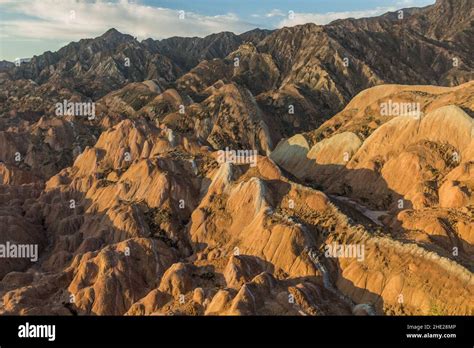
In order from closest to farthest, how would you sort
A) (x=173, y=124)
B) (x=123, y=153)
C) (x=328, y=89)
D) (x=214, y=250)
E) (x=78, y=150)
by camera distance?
1. (x=214, y=250)
2. (x=123, y=153)
3. (x=78, y=150)
4. (x=173, y=124)
5. (x=328, y=89)

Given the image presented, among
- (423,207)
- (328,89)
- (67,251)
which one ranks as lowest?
(67,251)

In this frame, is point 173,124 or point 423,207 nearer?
point 423,207

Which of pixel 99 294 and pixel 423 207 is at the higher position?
pixel 423 207

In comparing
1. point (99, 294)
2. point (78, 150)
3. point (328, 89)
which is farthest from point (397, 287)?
point (328, 89)

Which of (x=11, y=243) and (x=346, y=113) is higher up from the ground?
(x=346, y=113)

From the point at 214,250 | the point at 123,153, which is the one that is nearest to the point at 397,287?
the point at 214,250

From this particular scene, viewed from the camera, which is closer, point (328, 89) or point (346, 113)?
point (346, 113)
